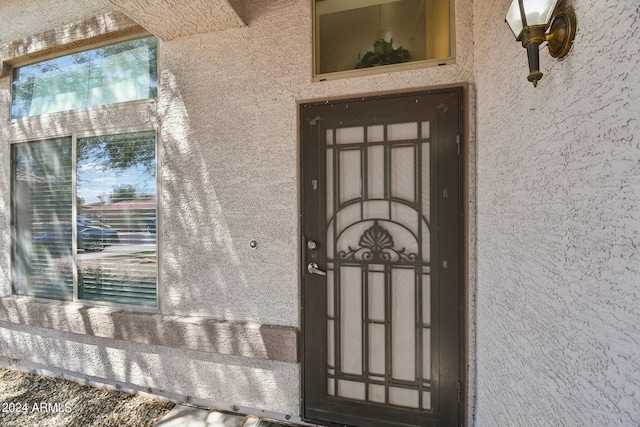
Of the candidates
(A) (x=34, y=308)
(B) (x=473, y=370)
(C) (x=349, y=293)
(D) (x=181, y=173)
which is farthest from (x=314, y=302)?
(A) (x=34, y=308)

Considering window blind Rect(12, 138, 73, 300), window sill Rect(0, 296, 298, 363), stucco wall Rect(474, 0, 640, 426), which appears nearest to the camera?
stucco wall Rect(474, 0, 640, 426)

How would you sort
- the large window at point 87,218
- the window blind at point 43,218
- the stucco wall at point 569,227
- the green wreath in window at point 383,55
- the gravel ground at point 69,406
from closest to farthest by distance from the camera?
the stucco wall at point 569,227
the green wreath in window at point 383,55
the gravel ground at point 69,406
the large window at point 87,218
the window blind at point 43,218

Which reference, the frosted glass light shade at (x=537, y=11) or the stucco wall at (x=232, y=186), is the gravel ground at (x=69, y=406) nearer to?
the stucco wall at (x=232, y=186)

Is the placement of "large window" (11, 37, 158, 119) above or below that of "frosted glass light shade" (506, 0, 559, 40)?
above

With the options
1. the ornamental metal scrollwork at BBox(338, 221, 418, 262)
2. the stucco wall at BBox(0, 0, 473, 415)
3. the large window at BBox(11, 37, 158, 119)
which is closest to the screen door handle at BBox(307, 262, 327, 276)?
the stucco wall at BBox(0, 0, 473, 415)

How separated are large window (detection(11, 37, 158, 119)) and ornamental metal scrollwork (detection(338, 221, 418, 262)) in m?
2.65

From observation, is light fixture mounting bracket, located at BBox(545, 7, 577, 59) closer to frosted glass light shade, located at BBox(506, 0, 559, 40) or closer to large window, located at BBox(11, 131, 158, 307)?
frosted glass light shade, located at BBox(506, 0, 559, 40)

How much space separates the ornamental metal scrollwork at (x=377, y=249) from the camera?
2162 mm

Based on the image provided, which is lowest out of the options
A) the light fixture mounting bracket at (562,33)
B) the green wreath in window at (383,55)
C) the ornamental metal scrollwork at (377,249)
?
the ornamental metal scrollwork at (377,249)

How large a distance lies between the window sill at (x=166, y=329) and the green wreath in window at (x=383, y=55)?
2449 millimetres

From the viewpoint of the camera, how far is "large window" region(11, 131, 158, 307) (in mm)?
2793

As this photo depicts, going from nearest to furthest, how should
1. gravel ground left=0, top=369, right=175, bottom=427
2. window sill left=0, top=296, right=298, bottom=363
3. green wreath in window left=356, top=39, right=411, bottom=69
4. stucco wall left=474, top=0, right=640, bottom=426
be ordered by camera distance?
1. stucco wall left=474, top=0, right=640, bottom=426
2. green wreath in window left=356, top=39, right=411, bottom=69
3. window sill left=0, top=296, right=298, bottom=363
4. gravel ground left=0, top=369, right=175, bottom=427

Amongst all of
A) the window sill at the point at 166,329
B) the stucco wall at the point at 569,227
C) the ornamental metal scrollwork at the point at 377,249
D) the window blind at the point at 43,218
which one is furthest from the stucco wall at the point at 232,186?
the stucco wall at the point at 569,227

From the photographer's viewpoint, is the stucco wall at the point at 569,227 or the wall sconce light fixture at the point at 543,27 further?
the wall sconce light fixture at the point at 543,27
